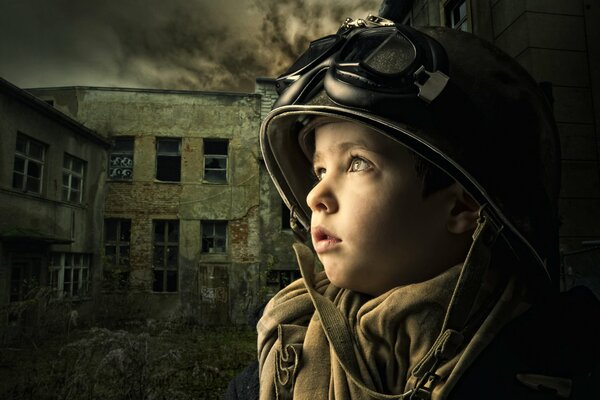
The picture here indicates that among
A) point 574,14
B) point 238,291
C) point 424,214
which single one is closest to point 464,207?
point 424,214

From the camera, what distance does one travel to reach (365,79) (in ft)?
3.31

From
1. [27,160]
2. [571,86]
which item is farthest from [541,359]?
[27,160]

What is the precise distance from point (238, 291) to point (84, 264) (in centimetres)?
462

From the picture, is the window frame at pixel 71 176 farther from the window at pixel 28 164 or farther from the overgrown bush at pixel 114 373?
the overgrown bush at pixel 114 373

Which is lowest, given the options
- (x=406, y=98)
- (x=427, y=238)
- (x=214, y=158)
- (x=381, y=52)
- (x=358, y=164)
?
(x=427, y=238)

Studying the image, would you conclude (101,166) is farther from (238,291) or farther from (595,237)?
(595,237)

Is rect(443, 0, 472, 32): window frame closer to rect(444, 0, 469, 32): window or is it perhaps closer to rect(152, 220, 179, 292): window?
rect(444, 0, 469, 32): window

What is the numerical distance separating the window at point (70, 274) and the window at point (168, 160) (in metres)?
3.39

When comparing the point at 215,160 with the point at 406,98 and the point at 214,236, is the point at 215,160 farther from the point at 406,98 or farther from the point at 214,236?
the point at 406,98

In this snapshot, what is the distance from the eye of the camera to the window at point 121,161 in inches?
574

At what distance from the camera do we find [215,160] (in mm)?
15062

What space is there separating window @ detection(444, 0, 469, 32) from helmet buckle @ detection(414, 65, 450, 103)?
5395 mm

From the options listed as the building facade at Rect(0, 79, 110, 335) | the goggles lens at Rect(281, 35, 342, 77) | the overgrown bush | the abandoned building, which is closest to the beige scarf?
the goggles lens at Rect(281, 35, 342, 77)

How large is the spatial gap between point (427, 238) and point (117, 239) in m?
14.6
